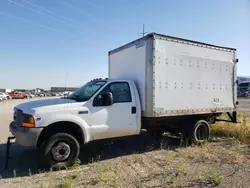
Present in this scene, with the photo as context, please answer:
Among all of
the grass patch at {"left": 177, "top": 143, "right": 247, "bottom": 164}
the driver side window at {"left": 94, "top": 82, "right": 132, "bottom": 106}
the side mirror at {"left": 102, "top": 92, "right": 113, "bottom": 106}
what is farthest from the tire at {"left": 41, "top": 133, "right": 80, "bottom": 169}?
the grass patch at {"left": 177, "top": 143, "right": 247, "bottom": 164}

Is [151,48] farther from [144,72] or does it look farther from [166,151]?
[166,151]

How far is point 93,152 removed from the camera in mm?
5578

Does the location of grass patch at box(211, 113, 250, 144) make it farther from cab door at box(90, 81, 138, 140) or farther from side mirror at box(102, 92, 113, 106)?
side mirror at box(102, 92, 113, 106)

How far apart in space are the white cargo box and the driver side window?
38cm

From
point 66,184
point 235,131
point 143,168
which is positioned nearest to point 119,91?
point 143,168

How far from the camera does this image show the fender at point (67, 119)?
4.19 m

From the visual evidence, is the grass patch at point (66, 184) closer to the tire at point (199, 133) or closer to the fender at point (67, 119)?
the fender at point (67, 119)

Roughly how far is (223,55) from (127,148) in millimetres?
4443

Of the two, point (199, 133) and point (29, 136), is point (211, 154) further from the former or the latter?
point (29, 136)

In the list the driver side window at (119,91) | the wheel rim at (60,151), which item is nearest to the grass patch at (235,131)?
the driver side window at (119,91)

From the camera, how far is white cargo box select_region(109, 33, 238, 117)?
5297 mm

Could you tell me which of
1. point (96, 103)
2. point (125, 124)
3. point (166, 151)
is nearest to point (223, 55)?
point (166, 151)

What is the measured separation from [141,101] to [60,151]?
2.34m

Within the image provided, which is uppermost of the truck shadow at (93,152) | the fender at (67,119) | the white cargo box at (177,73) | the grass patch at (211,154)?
the white cargo box at (177,73)
